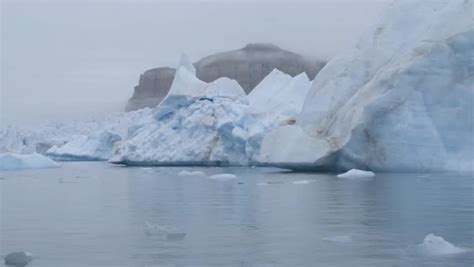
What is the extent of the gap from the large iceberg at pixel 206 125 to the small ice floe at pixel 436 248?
15735mm

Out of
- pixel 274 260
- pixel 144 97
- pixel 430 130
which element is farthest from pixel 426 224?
pixel 144 97

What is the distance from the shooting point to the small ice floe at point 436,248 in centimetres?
486

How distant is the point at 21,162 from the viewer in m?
23.3

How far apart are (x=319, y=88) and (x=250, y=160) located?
3762 mm

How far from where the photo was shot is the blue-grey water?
4.80 meters

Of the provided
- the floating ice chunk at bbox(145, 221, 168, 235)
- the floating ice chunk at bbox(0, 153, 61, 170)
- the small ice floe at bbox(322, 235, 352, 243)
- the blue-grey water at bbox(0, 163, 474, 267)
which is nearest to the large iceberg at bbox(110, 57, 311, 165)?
the floating ice chunk at bbox(0, 153, 61, 170)

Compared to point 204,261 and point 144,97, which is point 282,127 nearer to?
point 204,261

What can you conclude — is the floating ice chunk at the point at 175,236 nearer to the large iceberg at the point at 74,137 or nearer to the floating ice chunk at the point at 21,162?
the floating ice chunk at the point at 21,162

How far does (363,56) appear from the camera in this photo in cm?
1784

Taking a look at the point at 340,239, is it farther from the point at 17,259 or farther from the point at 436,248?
the point at 17,259

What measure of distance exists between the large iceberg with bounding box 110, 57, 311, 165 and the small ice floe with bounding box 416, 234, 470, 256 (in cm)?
1573

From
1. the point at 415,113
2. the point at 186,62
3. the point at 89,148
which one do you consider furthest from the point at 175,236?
the point at 89,148

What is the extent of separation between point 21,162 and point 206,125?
5957mm

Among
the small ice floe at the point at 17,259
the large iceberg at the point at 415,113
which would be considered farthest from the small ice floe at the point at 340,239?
the large iceberg at the point at 415,113
